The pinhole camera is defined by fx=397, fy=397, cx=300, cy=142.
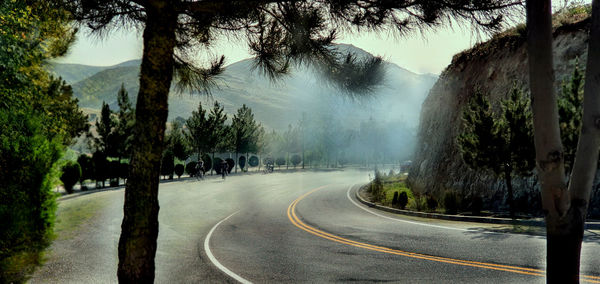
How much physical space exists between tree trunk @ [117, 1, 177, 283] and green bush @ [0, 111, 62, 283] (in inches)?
156

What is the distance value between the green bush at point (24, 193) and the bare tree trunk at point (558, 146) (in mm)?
8277

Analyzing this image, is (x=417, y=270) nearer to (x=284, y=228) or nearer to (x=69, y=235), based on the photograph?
(x=284, y=228)

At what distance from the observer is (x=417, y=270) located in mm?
7543

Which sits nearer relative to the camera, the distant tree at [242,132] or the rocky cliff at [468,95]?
the rocky cliff at [468,95]

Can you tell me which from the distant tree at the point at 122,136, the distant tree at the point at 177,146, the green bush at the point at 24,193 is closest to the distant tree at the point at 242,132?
the distant tree at the point at 177,146

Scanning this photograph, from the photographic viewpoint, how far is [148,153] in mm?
4922

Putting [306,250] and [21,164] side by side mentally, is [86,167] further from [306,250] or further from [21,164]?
[306,250]

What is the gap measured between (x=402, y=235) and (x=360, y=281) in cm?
490

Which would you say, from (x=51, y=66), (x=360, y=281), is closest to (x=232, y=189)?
(x=51, y=66)

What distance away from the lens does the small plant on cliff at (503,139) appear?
46.7ft

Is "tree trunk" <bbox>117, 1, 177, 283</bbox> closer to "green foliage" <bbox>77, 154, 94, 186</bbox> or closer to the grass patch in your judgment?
the grass patch

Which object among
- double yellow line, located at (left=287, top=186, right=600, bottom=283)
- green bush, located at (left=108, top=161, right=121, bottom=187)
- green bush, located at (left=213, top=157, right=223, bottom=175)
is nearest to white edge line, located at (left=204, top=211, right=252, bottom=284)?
double yellow line, located at (left=287, top=186, right=600, bottom=283)

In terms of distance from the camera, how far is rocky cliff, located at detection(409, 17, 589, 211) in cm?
1706

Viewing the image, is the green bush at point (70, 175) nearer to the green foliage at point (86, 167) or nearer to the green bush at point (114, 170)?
the green foliage at point (86, 167)
